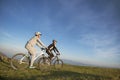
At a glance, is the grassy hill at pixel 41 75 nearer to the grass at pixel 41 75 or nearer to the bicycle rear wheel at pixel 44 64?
the grass at pixel 41 75

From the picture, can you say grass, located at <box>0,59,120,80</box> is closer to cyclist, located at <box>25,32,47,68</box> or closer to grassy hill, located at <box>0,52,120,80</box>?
grassy hill, located at <box>0,52,120,80</box>

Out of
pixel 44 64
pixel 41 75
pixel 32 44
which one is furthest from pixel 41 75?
pixel 44 64

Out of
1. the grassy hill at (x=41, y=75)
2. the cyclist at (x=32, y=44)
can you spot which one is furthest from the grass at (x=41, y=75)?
the cyclist at (x=32, y=44)

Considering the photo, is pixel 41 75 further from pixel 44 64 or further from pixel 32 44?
pixel 44 64

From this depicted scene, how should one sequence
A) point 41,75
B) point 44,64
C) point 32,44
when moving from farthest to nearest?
1. point 44,64
2. point 32,44
3. point 41,75

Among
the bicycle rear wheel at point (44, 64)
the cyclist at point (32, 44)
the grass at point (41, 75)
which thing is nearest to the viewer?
the grass at point (41, 75)

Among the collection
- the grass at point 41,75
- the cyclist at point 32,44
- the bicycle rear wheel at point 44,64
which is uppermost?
the cyclist at point 32,44

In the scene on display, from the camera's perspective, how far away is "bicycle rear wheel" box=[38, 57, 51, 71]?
15.5 metres

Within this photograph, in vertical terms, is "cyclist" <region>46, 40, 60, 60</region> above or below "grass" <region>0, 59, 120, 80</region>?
above

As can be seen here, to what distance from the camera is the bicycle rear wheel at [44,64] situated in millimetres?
15461

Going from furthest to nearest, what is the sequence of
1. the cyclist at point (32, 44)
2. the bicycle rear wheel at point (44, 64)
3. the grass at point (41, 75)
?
the bicycle rear wheel at point (44, 64)
the cyclist at point (32, 44)
the grass at point (41, 75)

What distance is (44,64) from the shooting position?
15773 mm

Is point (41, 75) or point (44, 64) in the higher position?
point (44, 64)

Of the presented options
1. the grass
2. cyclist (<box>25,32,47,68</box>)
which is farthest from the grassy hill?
cyclist (<box>25,32,47,68</box>)
